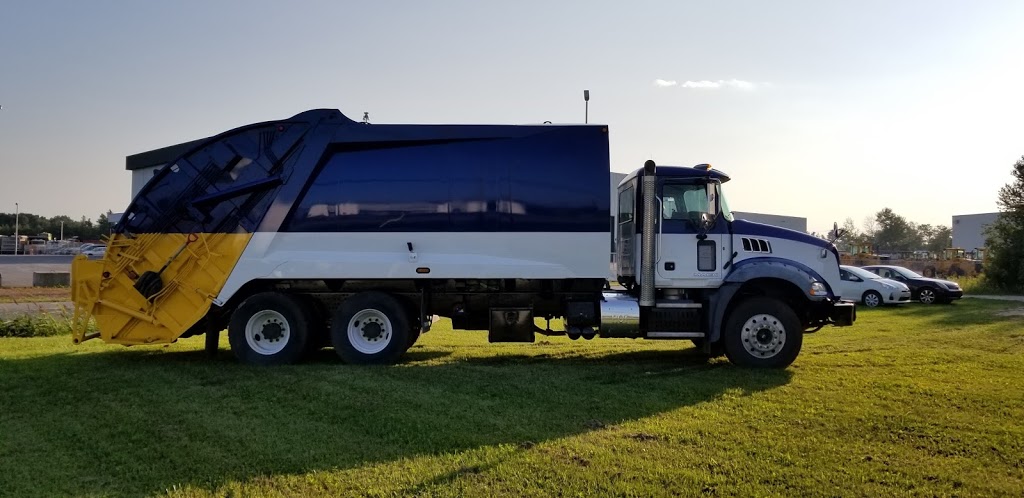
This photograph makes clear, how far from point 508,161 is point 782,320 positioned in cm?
431

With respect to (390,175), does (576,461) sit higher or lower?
lower

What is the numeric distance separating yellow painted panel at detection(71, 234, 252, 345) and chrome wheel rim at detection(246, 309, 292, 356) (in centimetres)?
68

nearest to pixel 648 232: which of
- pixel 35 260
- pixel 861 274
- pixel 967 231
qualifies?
pixel 861 274

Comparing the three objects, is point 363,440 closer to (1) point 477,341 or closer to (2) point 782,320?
(2) point 782,320

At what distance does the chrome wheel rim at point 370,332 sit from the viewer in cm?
964

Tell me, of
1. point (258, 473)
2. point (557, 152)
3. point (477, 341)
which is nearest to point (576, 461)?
point (258, 473)

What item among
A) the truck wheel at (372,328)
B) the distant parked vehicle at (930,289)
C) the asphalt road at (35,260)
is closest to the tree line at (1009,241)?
the distant parked vehicle at (930,289)

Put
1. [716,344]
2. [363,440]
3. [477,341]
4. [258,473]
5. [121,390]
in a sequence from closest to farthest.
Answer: [258,473] < [363,440] < [121,390] < [716,344] < [477,341]

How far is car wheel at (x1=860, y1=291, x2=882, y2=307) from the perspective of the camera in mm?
21797

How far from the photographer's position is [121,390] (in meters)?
7.75

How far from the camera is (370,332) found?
31.8ft

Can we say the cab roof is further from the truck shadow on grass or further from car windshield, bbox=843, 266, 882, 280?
car windshield, bbox=843, 266, 882, 280

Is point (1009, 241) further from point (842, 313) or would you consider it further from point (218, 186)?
point (218, 186)

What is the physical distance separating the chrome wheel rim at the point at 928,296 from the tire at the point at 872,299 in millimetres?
2246
